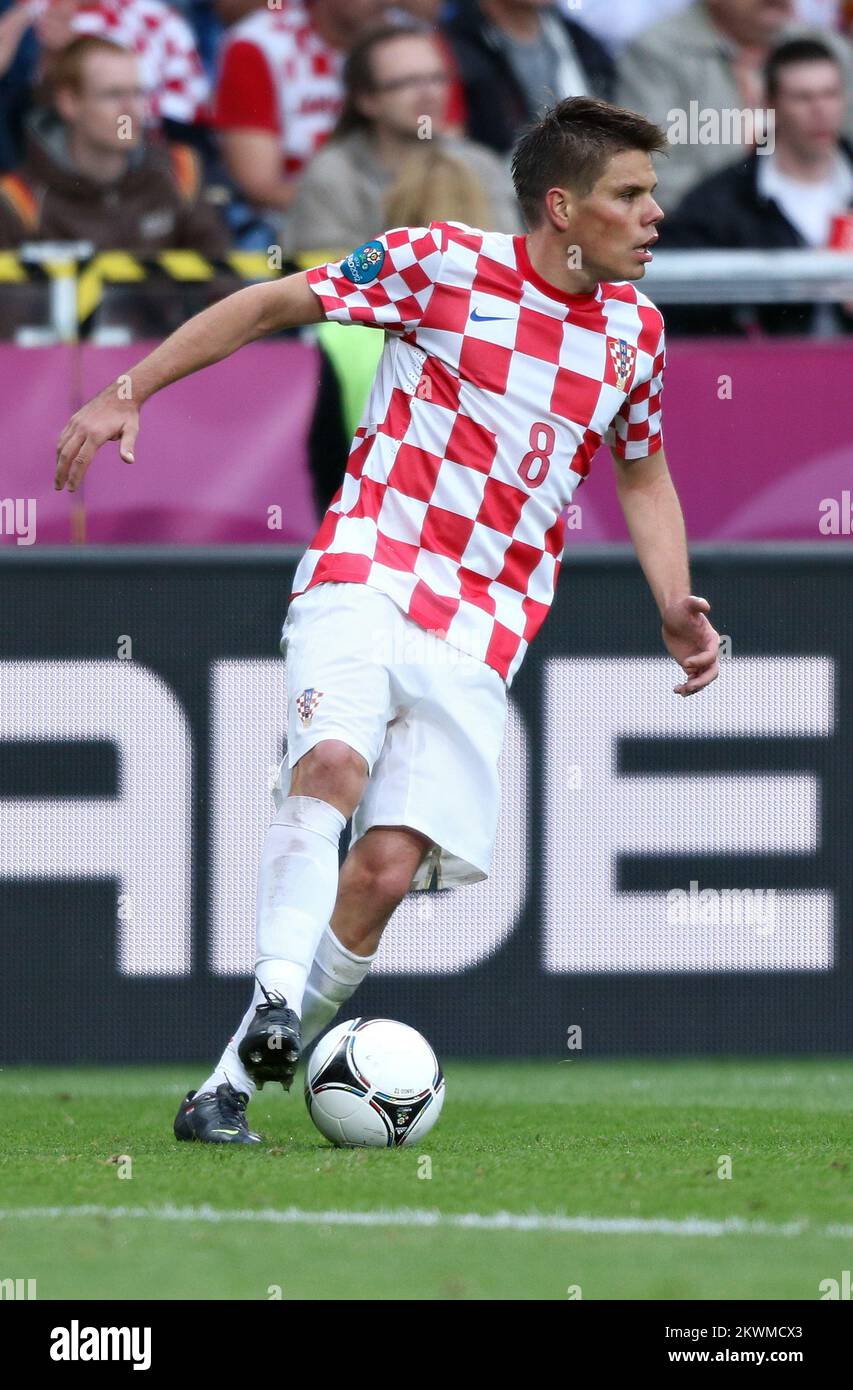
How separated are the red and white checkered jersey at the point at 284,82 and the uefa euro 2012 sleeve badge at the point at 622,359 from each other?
4.34 meters

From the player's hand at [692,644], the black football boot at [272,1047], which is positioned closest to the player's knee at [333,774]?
the black football boot at [272,1047]

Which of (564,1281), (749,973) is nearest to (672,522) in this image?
(749,973)

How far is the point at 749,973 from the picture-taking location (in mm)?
6062

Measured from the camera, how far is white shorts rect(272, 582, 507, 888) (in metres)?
4.25

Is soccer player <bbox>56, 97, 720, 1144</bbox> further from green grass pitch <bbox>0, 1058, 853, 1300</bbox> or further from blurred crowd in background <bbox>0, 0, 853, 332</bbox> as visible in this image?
blurred crowd in background <bbox>0, 0, 853, 332</bbox>

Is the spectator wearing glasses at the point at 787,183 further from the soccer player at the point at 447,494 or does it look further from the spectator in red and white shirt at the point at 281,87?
the soccer player at the point at 447,494

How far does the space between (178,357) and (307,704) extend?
2.34ft

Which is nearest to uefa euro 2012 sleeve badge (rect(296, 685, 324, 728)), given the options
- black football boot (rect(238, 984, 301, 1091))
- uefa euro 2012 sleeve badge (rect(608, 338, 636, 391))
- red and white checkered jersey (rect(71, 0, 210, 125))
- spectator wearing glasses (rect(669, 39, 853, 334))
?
black football boot (rect(238, 984, 301, 1091))

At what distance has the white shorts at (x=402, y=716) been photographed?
167 inches

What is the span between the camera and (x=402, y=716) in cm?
444

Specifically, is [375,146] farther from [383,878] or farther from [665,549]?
[383,878]

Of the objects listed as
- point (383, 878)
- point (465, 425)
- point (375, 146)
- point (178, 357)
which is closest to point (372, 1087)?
point (383, 878)

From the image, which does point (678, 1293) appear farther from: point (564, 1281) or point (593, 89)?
point (593, 89)

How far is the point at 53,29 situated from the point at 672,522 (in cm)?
493
